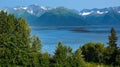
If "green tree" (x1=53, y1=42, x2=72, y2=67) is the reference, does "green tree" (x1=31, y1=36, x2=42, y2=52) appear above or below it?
above

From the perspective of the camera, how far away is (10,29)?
182ft

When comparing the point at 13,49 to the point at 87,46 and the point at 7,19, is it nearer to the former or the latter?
the point at 7,19

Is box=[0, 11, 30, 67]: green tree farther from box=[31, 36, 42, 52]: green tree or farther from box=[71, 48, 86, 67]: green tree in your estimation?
box=[71, 48, 86, 67]: green tree

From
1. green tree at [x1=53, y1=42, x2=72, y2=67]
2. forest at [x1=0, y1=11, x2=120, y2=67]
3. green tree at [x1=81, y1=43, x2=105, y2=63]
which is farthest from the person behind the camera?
green tree at [x1=81, y1=43, x2=105, y2=63]

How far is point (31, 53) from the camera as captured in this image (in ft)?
176

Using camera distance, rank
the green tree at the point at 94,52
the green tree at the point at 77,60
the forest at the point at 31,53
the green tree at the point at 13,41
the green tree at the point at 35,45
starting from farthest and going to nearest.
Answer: the green tree at the point at 94,52 < the green tree at the point at 35,45 < the green tree at the point at 13,41 < the forest at the point at 31,53 < the green tree at the point at 77,60

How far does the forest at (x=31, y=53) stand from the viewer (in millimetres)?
51625

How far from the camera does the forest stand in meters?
51.6

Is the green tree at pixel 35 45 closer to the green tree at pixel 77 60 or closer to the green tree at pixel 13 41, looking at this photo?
the green tree at pixel 13 41

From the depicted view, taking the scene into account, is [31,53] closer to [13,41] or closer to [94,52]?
[13,41]

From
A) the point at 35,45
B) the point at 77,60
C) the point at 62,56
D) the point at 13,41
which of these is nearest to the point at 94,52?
the point at 77,60

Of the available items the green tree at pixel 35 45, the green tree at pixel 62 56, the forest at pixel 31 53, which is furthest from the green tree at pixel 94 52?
the green tree at pixel 62 56

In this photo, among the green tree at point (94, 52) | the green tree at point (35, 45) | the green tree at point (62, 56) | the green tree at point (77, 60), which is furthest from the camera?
Answer: the green tree at point (94, 52)

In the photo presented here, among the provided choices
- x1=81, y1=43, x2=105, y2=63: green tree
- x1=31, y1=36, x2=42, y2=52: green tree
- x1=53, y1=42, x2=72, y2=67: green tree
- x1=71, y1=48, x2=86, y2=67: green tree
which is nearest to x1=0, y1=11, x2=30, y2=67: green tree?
x1=31, y1=36, x2=42, y2=52: green tree
